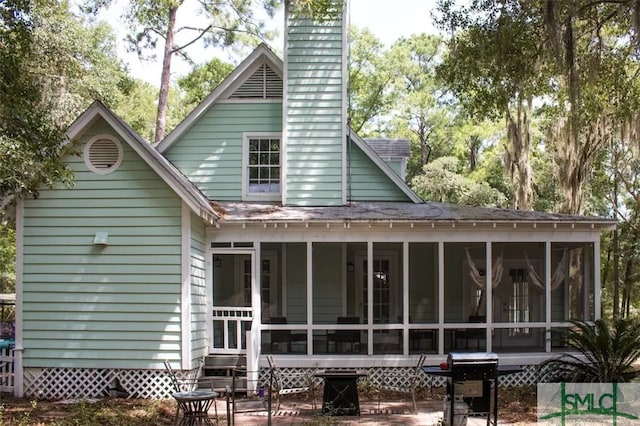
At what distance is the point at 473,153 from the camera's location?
124 ft

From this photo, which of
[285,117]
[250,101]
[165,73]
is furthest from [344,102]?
[165,73]

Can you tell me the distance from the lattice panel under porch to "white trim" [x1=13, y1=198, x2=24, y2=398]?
119 mm

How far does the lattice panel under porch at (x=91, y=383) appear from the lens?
13078 millimetres

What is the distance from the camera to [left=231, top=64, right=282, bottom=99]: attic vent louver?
17.2 metres

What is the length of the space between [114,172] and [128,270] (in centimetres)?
174

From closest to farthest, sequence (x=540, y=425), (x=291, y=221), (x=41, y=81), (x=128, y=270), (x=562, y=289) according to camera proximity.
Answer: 1. (x=540, y=425)
2. (x=128, y=270)
3. (x=291, y=221)
4. (x=562, y=289)
5. (x=41, y=81)

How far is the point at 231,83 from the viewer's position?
17062 mm

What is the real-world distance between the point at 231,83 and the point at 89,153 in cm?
458

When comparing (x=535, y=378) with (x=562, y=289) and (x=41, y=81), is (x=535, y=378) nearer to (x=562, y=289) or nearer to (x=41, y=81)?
(x=562, y=289)

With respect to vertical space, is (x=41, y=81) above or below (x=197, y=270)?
above

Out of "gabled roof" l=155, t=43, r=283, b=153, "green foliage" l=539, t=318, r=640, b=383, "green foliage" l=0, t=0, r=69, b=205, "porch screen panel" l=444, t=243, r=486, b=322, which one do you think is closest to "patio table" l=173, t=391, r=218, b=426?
"green foliage" l=0, t=0, r=69, b=205

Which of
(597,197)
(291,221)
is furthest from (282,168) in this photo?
(597,197)

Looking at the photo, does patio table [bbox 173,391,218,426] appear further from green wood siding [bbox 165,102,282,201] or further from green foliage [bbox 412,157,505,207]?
green foliage [bbox 412,157,505,207]

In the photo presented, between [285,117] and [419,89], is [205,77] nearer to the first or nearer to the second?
[419,89]
